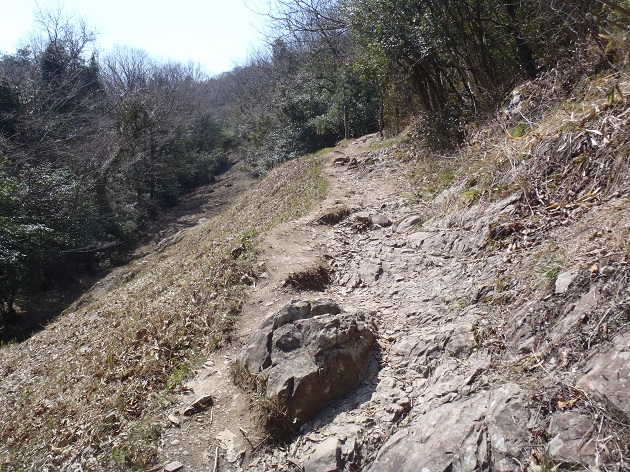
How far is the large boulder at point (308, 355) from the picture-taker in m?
4.21

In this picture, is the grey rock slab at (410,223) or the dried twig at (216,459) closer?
the dried twig at (216,459)

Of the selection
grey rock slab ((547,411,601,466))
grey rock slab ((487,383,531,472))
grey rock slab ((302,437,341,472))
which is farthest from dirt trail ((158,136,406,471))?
grey rock slab ((547,411,601,466))

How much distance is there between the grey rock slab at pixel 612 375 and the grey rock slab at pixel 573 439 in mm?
154

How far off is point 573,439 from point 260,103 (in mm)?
27971

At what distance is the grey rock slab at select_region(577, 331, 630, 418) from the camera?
8.72 feet

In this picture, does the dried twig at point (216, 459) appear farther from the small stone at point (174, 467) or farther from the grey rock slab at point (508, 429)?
the grey rock slab at point (508, 429)

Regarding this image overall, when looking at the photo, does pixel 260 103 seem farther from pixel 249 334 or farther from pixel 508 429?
pixel 508 429

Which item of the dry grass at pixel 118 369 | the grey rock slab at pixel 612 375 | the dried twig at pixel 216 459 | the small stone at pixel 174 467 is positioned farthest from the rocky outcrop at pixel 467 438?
the dry grass at pixel 118 369

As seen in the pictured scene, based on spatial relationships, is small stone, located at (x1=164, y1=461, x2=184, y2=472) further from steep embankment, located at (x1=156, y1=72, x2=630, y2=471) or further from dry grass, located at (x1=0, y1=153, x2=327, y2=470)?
dry grass, located at (x1=0, y1=153, x2=327, y2=470)

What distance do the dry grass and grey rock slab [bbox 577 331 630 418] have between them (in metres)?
3.15

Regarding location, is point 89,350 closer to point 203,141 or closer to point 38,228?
point 38,228

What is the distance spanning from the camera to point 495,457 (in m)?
2.85

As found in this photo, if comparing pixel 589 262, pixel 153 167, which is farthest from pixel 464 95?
pixel 153 167

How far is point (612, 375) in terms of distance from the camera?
9.09 feet
